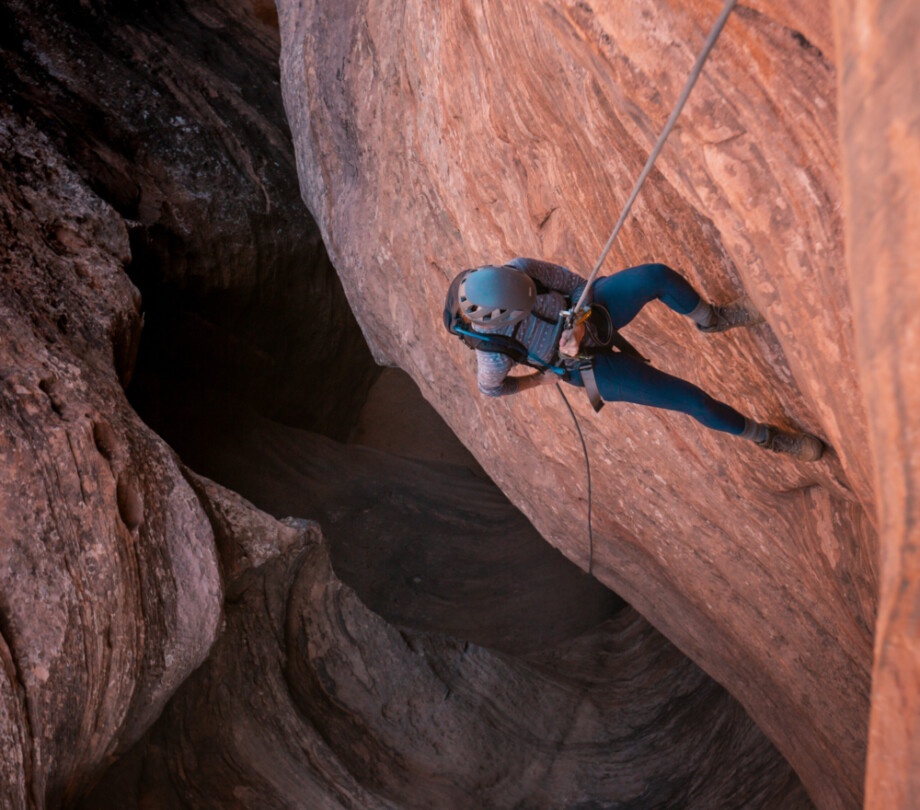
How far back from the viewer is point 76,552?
338 cm

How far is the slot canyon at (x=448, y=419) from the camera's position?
6.35 ft

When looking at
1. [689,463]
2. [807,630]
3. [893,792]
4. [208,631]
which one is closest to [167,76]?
[208,631]

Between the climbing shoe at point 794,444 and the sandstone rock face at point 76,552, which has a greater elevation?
the climbing shoe at point 794,444

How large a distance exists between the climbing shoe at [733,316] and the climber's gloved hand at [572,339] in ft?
1.75

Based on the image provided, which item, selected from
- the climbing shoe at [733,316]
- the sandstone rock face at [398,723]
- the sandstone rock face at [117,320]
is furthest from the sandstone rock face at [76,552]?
the climbing shoe at [733,316]

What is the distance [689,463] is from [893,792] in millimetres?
2986

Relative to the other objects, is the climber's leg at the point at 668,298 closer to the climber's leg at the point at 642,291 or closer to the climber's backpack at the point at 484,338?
the climber's leg at the point at 642,291

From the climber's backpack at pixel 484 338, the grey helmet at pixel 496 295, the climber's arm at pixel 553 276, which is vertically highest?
the climber's arm at pixel 553 276

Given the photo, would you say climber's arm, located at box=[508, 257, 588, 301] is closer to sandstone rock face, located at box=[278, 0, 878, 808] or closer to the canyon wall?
sandstone rock face, located at box=[278, 0, 878, 808]

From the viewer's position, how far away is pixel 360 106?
5.65 meters

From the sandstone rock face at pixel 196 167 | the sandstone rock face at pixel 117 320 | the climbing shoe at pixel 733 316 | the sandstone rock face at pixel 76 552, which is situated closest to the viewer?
the climbing shoe at pixel 733 316

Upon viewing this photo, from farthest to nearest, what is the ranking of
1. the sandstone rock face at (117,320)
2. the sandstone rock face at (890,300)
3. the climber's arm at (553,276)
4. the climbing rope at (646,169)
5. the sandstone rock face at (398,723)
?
the sandstone rock face at (398,723), the sandstone rock face at (117,320), the climber's arm at (553,276), the climbing rope at (646,169), the sandstone rock face at (890,300)

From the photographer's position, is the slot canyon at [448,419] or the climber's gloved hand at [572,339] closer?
the slot canyon at [448,419]

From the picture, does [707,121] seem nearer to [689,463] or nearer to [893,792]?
[893,792]
